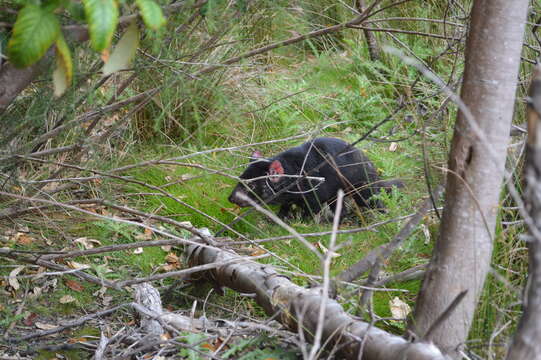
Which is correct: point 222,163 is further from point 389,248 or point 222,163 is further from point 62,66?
point 62,66

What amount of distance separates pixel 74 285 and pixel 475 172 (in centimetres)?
243

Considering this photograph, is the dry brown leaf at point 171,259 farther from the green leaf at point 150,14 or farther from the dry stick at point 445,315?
the green leaf at point 150,14

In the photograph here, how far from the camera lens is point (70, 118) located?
9.68 feet

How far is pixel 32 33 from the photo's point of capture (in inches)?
50.9

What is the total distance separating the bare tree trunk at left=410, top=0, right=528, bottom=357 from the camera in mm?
1838

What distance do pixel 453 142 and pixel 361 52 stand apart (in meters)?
5.12

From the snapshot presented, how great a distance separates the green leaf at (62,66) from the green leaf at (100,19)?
177mm

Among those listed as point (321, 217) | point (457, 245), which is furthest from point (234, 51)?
point (457, 245)

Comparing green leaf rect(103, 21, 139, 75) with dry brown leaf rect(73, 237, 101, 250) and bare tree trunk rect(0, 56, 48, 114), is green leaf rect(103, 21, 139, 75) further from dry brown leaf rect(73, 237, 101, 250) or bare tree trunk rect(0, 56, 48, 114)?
dry brown leaf rect(73, 237, 101, 250)

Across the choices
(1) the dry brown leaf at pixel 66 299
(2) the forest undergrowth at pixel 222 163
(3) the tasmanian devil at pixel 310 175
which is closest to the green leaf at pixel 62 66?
(2) the forest undergrowth at pixel 222 163

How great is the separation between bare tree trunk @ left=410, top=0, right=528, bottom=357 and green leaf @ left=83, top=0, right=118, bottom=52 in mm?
1075

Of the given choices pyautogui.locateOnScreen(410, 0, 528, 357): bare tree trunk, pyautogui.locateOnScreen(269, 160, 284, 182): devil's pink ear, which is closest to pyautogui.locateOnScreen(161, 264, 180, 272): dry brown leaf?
pyautogui.locateOnScreen(269, 160, 284, 182): devil's pink ear

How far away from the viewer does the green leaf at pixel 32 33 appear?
4.25 feet

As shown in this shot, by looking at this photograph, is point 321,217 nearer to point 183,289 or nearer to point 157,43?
point 183,289
